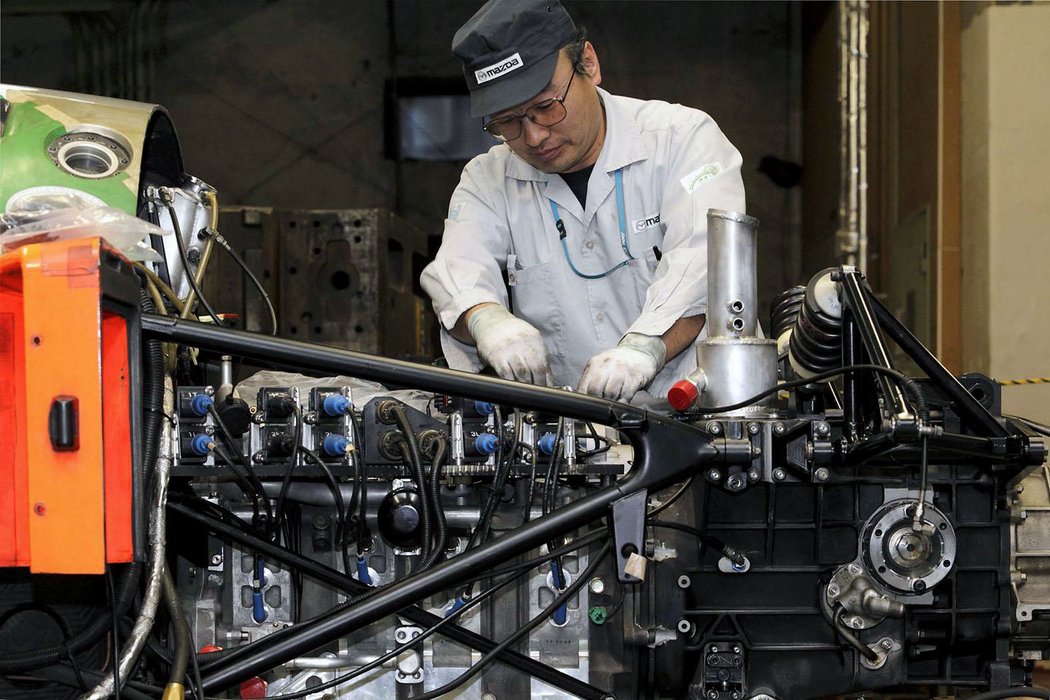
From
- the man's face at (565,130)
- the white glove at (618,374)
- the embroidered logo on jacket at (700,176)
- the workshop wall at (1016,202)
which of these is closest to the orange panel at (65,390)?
the white glove at (618,374)

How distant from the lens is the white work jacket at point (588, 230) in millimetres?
2309

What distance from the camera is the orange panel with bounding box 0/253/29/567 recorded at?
1.30 metres

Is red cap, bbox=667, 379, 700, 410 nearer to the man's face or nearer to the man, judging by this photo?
the man

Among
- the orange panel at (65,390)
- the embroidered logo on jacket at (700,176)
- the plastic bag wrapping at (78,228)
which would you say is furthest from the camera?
the embroidered logo on jacket at (700,176)

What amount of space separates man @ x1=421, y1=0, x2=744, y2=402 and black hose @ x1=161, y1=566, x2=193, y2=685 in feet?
2.46

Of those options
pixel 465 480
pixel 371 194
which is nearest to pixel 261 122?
pixel 371 194

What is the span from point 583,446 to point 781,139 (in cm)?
498

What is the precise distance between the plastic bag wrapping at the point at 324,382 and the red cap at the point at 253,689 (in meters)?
0.45

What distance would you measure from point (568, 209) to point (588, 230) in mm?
68

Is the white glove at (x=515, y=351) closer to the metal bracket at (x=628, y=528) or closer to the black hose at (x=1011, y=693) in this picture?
the metal bracket at (x=628, y=528)

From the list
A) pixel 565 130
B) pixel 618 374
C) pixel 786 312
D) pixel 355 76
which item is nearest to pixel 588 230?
pixel 565 130

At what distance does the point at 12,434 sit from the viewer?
131 centimetres

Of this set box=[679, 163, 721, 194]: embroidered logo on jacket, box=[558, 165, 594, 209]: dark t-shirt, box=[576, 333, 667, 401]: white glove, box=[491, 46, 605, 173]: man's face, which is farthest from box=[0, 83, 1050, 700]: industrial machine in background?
box=[558, 165, 594, 209]: dark t-shirt

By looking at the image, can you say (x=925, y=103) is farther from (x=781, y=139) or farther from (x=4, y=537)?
(x=4, y=537)
